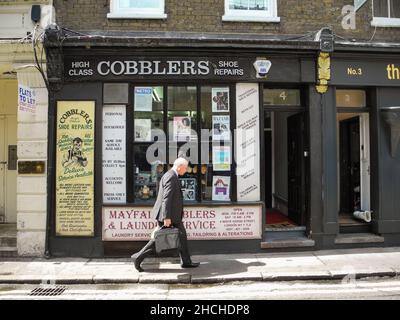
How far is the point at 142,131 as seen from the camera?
8.84 meters

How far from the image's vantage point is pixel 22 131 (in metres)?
8.67

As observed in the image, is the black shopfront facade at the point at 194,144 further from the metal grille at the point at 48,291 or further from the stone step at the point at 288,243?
the metal grille at the point at 48,291

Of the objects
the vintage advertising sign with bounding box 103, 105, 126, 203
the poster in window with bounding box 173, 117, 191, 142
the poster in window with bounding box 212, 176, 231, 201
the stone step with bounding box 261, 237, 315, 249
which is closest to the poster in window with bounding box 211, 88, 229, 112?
the poster in window with bounding box 173, 117, 191, 142

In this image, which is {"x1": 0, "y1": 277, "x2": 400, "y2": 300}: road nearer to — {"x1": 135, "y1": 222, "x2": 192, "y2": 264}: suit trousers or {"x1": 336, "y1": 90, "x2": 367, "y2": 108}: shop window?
{"x1": 135, "y1": 222, "x2": 192, "y2": 264}: suit trousers

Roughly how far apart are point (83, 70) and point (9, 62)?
1527 mm

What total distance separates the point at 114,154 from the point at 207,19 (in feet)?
11.0

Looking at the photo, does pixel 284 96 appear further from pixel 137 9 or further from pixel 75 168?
pixel 75 168

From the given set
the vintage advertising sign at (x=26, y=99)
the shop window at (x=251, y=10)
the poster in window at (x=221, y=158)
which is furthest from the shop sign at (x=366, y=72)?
the vintage advertising sign at (x=26, y=99)

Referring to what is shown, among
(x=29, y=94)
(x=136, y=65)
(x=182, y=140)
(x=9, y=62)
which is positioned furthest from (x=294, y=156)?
(x=9, y=62)

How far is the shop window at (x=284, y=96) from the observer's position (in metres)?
9.28

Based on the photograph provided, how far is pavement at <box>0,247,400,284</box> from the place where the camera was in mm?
7066

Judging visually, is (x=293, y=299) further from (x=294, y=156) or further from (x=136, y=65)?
(x=136, y=65)

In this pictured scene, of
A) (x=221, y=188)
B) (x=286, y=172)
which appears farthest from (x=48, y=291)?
(x=286, y=172)

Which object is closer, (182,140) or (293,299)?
(293,299)
